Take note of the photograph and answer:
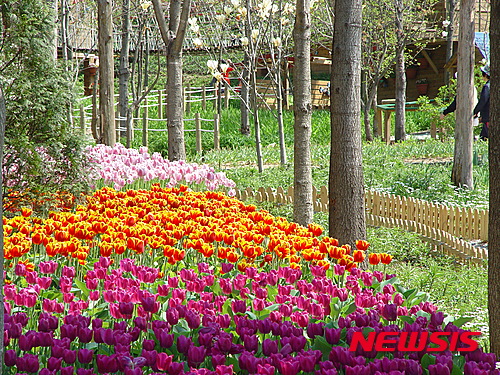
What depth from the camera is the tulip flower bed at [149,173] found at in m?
7.86

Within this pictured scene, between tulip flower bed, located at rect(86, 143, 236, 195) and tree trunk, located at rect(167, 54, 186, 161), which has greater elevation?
tree trunk, located at rect(167, 54, 186, 161)

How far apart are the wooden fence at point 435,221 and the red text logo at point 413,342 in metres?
4.81

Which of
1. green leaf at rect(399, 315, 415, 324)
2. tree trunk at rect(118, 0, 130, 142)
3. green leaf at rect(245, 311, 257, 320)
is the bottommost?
green leaf at rect(399, 315, 415, 324)

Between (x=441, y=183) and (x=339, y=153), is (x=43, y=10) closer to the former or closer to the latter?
(x=339, y=153)

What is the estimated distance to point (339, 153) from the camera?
17.8 ft

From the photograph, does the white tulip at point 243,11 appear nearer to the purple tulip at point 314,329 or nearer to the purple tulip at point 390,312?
the purple tulip at point 390,312

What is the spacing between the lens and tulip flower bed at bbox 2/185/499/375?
2260mm

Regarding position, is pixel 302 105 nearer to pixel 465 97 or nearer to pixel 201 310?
pixel 201 310

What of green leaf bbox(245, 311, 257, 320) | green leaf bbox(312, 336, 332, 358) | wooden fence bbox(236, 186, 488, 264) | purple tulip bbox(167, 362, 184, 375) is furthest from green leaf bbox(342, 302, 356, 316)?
wooden fence bbox(236, 186, 488, 264)

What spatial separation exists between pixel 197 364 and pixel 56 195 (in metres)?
4.20

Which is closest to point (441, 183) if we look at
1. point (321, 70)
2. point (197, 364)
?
point (197, 364)

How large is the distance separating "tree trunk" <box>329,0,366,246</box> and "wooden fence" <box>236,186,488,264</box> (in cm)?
241

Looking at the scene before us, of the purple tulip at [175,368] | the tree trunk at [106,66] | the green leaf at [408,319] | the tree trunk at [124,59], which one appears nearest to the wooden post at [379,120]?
the tree trunk at [124,59]

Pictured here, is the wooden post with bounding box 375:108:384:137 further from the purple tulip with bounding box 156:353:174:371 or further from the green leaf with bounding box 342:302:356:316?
the purple tulip with bounding box 156:353:174:371
